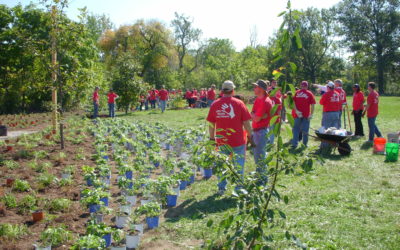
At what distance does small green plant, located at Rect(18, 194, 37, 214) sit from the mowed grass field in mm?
2091

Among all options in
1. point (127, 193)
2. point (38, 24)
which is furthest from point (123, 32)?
point (127, 193)

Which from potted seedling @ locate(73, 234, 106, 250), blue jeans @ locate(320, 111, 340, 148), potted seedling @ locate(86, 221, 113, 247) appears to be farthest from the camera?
blue jeans @ locate(320, 111, 340, 148)

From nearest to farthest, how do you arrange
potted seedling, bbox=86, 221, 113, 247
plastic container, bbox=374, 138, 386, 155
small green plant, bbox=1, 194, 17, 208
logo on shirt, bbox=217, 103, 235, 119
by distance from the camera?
potted seedling, bbox=86, 221, 113, 247 < small green plant, bbox=1, 194, 17, 208 < logo on shirt, bbox=217, 103, 235, 119 < plastic container, bbox=374, 138, 386, 155

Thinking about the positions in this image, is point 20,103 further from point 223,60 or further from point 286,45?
point 223,60

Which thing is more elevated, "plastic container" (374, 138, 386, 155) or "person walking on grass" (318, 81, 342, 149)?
"person walking on grass" (318, 81, 342, 149)

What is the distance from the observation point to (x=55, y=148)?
10.8 metres

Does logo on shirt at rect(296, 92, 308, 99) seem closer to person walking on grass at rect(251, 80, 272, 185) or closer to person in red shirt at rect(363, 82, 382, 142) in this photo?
person in red shirt at rect(363, 82, 382, 142)

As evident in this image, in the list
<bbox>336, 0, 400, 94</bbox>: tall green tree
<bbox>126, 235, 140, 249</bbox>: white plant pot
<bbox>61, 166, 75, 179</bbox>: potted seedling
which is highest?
<bbox>336, 0, 400, 94</bbox>: tall green tree

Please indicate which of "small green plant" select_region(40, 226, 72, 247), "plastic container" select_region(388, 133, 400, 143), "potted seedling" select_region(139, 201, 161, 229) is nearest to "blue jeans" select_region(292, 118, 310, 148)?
"plastic container" select_region(388, 133, 400, 143)

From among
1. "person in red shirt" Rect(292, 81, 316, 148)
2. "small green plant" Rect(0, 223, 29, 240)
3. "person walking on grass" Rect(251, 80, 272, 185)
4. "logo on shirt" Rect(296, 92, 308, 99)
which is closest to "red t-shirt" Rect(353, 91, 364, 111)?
"person in red shirt" Rect(292, 81, 316, 148)

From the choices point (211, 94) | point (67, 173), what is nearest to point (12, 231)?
point (67, 173)

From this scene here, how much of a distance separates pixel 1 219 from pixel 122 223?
174 cm

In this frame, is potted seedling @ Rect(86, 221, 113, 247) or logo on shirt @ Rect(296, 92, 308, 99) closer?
potted seedling @ Rect(86, 221, 113, 247)

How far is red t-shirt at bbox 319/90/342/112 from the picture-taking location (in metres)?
10.5
